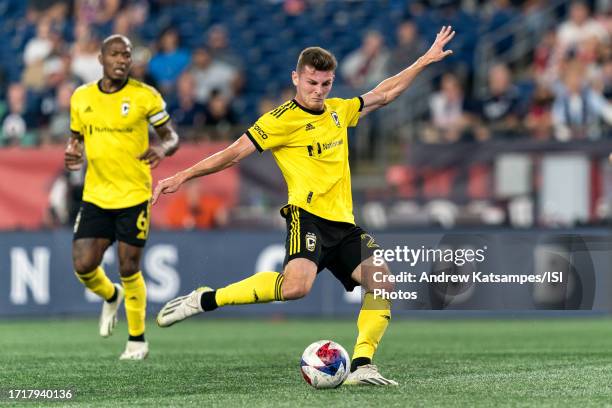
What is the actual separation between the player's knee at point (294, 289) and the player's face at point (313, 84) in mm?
1148

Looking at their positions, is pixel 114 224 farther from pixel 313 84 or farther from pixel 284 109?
pixel 313 84

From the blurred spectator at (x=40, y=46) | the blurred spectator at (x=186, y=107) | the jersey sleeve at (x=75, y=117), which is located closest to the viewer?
the jersey sleeve at (x=75, y=117)

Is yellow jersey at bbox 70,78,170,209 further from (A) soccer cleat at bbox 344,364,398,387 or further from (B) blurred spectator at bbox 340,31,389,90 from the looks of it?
(B) blurred spectator at bbox 340,31,389,90

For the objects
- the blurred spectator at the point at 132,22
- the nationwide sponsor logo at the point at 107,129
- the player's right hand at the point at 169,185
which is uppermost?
the blurred spectator at the point at 132,22

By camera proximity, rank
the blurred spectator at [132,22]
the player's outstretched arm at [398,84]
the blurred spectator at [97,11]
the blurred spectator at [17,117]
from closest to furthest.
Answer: the player's outstretched arm at [398,84]
the blurred spectator at [17,117]
the blurred spectator at [132,22]
the blurred spectator at [97,11]

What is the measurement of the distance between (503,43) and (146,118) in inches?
402

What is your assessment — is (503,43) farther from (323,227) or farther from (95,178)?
(323,227)

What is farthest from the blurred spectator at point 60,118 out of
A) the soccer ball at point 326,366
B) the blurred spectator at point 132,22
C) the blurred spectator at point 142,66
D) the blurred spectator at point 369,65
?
the soccer ball at point 326,366

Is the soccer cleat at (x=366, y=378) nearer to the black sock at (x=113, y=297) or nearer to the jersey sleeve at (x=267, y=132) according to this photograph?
the jersey sleeve at (x=267, y=132)

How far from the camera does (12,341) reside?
12.5m

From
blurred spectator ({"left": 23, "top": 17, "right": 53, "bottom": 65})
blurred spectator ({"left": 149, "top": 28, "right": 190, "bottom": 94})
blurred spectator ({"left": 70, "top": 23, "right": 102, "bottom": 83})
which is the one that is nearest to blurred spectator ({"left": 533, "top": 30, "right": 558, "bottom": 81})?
blurred spectator ({"left": 149, "top": 28, "right": 190, "bottom": 94})

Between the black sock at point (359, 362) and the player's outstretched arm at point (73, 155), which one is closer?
the black sock at point (359, 362)

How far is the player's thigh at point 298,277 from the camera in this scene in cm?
823

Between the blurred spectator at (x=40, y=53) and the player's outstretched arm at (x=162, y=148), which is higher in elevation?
the blurred spectator at (x=40, y=53)
